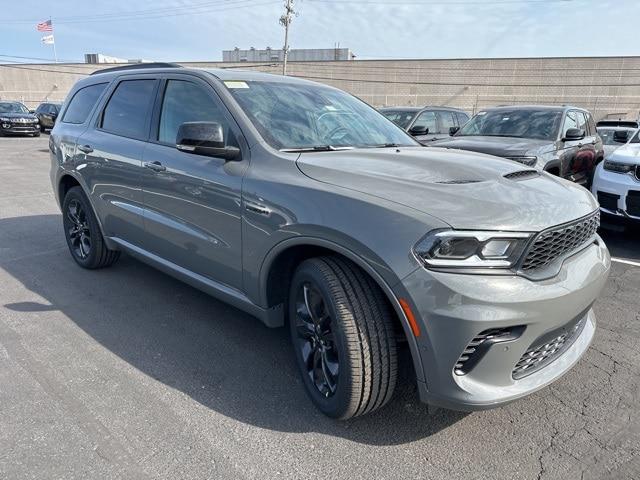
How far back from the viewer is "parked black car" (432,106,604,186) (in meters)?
6.27

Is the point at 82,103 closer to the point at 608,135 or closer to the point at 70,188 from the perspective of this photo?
the point at 70,188

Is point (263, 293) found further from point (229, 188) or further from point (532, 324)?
point (532, 324)

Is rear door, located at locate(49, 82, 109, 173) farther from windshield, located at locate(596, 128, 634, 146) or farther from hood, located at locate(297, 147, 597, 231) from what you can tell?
windshield, located at locate(596, 128, 634, 146)

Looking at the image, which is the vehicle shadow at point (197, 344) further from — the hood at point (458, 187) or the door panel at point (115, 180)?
the hood at point (458, 187)

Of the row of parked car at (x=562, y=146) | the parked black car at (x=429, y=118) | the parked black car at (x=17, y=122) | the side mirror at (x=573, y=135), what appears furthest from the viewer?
the parked black car at (x=17, y=122)

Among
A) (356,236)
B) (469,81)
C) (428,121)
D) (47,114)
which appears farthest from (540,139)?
(469,81)

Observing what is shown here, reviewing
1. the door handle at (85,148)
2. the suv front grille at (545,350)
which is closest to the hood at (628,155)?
the suv front grille at (545,350)

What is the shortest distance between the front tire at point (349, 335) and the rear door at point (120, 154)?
1.94m

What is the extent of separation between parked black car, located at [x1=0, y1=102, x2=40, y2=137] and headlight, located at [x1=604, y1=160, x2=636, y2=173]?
24.9 m

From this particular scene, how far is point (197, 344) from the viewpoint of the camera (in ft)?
10.8

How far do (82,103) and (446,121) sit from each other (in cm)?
835

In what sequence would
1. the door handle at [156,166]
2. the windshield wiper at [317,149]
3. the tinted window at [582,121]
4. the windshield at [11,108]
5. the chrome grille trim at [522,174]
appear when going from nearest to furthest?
1. the chrome grille trim at [522,174]
2. the windshield wiper at [317,149]
3. the door handle at [156,166]
4. the tinted window at [582,121]
5. the windshield at [11,108]

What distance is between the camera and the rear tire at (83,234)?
4.49m

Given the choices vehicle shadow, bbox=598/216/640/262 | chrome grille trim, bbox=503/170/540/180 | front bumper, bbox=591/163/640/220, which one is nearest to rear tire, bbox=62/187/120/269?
chrome grille trim, bbox=503/170/540/180
